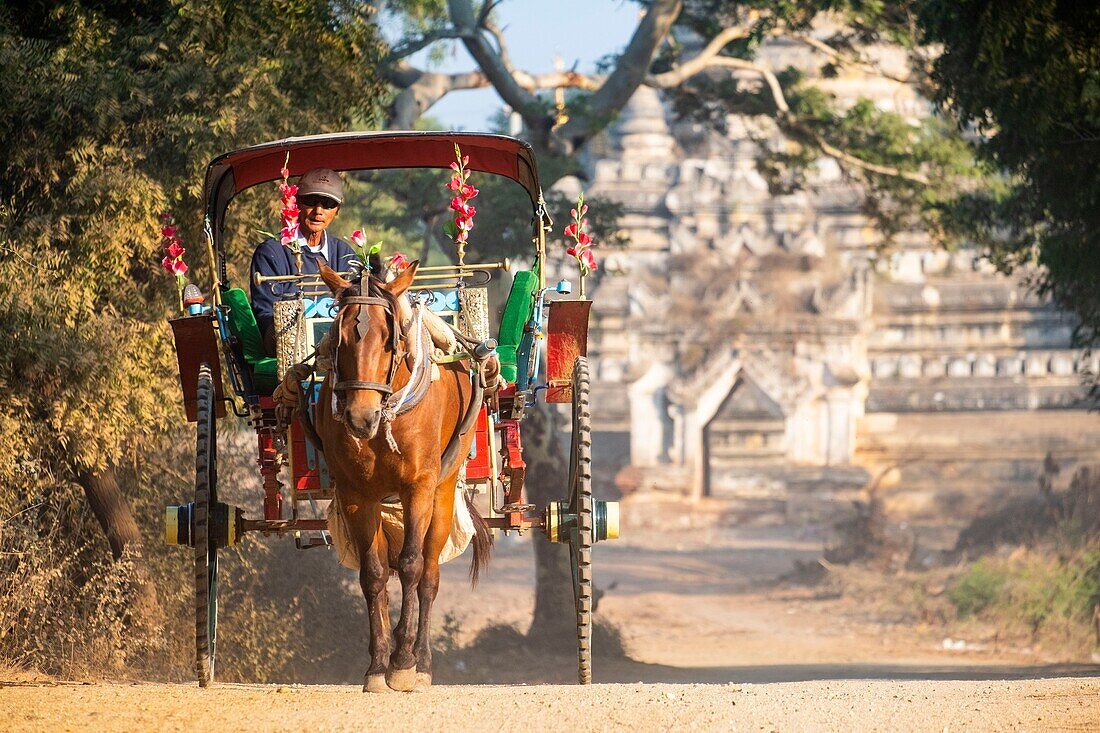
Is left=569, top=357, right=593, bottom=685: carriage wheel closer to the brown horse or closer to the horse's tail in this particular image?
the horse's tail

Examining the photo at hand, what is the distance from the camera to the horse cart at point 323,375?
813 centimetres

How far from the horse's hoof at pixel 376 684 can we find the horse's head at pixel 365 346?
1425mm

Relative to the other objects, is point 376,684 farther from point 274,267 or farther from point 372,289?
point 274,267

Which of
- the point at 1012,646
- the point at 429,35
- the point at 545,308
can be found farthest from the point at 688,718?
the point at 1012,646

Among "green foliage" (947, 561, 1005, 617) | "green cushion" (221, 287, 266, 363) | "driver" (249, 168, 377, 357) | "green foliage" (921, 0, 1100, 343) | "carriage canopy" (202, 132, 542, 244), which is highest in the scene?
"green foliage" (921, 0, 1100, 343)

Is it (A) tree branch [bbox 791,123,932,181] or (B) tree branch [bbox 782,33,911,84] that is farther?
(A) tree branch [bbox 791,123,932,181]

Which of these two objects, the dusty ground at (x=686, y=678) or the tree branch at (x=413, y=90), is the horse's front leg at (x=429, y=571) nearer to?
the dusty ground at (x=686, y=678)

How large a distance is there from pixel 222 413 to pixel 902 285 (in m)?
25.7

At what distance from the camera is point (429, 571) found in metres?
7.95

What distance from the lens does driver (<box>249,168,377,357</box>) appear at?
861 cm

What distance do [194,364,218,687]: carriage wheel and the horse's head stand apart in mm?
1466

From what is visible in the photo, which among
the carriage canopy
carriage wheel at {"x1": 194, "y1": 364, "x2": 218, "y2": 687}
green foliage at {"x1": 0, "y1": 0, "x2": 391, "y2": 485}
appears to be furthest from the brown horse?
green foliage at {"x1": 0, "y1": 0, "x2": 391, "y2": 485}

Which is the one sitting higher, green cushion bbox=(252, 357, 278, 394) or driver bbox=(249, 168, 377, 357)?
driver bbox=(249, 168, 377, 357)

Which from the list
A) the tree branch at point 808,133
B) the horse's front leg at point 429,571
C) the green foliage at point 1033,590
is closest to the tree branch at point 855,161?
the tree branch at point 808,133
